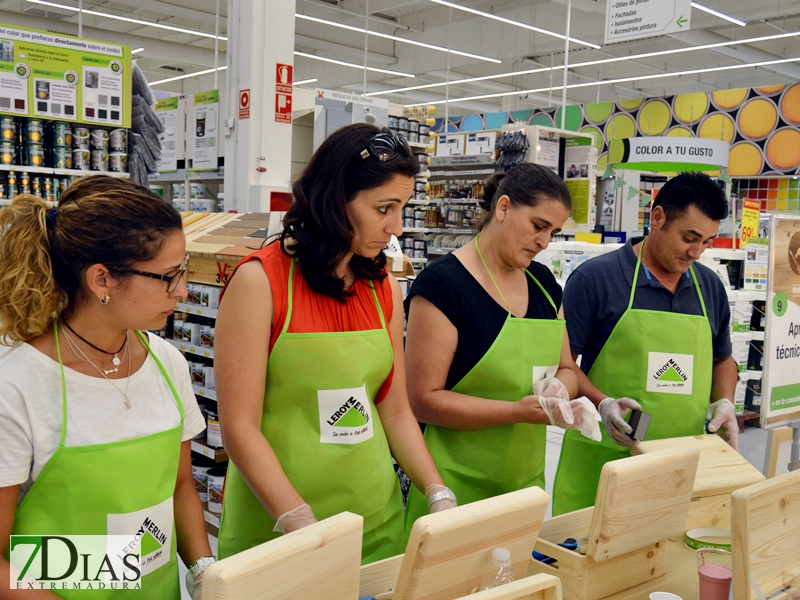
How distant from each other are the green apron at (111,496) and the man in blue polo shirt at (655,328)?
1.48 meters

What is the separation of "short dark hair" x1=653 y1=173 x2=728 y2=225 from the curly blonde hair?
5.90 ft

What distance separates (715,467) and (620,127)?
48.7 feet

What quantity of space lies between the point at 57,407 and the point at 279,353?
50 cm

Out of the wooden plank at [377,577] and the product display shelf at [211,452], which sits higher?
the wooden plank at [377,577]

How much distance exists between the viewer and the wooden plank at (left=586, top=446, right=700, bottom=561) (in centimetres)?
166

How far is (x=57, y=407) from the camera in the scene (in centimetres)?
140

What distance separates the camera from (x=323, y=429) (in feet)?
5.89

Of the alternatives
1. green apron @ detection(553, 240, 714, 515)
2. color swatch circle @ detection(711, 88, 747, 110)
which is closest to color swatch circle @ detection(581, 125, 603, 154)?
color swatch circle @ detection(711, 88, 747, 110)

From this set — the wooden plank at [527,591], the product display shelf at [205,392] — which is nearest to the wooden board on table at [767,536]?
the wooden plank at [527,591]

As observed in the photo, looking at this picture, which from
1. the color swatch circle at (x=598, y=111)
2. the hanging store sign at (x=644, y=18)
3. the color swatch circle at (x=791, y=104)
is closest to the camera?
the hanging store sign at (x=644, y=18)

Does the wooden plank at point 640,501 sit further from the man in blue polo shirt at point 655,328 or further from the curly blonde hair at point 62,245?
the curly blonde hair at point 62,245

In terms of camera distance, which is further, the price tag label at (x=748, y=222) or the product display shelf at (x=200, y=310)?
the price tag label at (x=748, y=222)

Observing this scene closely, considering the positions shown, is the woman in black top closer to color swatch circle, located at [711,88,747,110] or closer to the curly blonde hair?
the curly blonde hair

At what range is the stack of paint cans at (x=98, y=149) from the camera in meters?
5.38
